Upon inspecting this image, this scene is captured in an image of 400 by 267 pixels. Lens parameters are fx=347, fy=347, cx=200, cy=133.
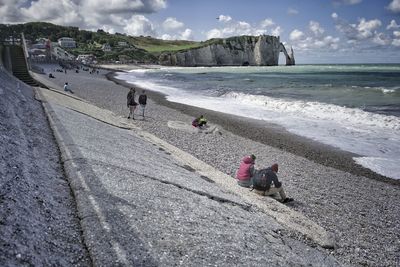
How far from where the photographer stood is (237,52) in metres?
181

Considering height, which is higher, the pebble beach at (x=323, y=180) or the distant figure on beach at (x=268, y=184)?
the distant figure on beach at (x=268, y=184)

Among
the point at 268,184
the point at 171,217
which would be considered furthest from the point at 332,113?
the point at 171,217

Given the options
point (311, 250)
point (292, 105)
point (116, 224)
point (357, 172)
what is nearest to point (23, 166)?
point (116, 224)

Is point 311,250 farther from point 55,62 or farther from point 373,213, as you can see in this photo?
point 55,62

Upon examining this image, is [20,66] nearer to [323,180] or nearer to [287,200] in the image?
[323,180]

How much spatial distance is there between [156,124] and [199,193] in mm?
13127

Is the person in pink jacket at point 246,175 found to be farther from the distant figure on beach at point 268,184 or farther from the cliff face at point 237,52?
the cliff face at point 237,52

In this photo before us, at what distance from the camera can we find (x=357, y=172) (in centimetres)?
1431

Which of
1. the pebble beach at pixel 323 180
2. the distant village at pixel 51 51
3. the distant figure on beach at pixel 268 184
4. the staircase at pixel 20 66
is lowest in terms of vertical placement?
the pebble beach at pixel 323 180

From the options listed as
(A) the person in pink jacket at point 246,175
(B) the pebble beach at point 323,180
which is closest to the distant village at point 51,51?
(B) the pebble beach at point 323,180

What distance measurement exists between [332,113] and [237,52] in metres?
158

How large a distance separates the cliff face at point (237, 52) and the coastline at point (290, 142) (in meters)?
145

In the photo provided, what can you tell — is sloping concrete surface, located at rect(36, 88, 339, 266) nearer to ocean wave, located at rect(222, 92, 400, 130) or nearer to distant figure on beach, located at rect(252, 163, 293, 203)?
distant figure on beach, located at rect(252, 163, 293, 203)

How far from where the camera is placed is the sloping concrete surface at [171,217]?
5.57 m
